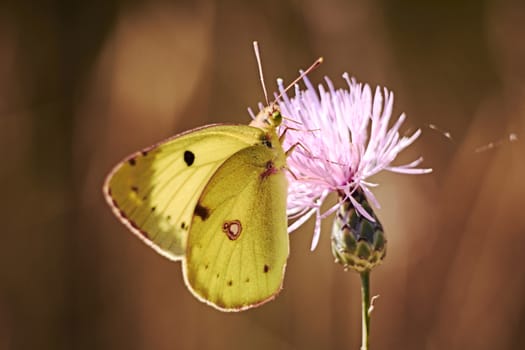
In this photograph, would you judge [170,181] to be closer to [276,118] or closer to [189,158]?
[189,158]

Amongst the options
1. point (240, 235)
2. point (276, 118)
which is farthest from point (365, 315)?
point (276, 118)

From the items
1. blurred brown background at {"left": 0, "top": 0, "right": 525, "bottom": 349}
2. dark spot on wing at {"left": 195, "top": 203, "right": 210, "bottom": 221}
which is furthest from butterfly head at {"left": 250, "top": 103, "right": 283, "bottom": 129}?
blurred brown background at {"left": 0, "top": 0, "right": 525, "bottom": 349}

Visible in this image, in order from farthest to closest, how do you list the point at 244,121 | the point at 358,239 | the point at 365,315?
the point at 244,121, the point at 358,239, the point at 365,315

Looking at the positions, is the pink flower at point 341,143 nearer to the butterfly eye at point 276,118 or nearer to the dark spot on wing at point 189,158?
the butterfly eye at point 276,118

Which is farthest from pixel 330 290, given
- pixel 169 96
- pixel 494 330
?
pixel 169 96

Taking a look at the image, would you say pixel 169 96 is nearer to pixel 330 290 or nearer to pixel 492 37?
pixel 330 290

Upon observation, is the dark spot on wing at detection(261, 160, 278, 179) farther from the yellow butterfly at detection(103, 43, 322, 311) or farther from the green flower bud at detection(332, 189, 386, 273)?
the green flower bud at detection(332, 189, 386, 273)

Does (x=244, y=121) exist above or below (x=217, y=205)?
above
